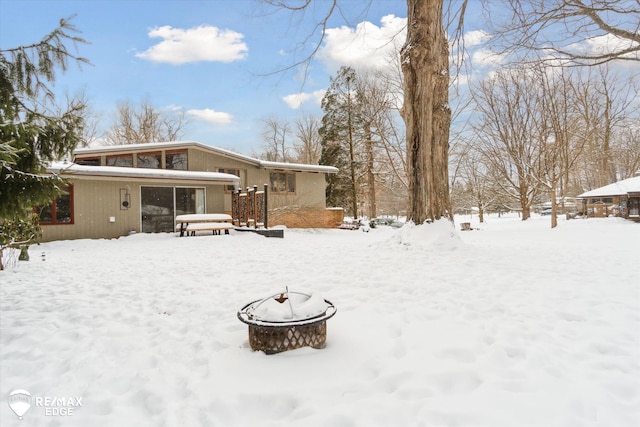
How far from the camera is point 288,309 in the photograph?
263 centimetres

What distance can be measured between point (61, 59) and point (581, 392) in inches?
230

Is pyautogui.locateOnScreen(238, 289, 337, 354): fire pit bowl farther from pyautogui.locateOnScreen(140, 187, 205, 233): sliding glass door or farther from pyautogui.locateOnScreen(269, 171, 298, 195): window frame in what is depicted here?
pyautogui.locateOnScreen(269, 171, 298, 195): window frame

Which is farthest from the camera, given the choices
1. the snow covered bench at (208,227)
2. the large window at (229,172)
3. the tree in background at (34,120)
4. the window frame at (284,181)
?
the window frame at (284,181)

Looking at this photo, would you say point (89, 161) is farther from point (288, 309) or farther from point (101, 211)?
point (288, 309)

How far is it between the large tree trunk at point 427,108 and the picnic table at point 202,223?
7717mm

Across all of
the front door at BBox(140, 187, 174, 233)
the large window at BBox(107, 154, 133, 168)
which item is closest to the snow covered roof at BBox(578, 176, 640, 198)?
the front door at BBox(140, 187, 174, 233)

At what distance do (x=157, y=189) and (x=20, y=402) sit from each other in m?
12.5

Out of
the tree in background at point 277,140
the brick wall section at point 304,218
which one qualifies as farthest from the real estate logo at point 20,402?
the tree in background at point 277,140

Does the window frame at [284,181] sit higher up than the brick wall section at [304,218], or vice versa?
the window frame at [284,181]

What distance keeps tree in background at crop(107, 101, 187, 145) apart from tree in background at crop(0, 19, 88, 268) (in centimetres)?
2772

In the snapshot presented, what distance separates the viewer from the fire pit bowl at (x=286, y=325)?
248 centimetres

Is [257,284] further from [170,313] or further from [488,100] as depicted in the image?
[488,100]

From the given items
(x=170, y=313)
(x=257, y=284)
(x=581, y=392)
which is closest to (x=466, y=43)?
(x=257, y=284)

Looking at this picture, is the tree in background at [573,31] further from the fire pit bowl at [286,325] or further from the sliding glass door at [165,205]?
the sliding glass door at [165,205]
